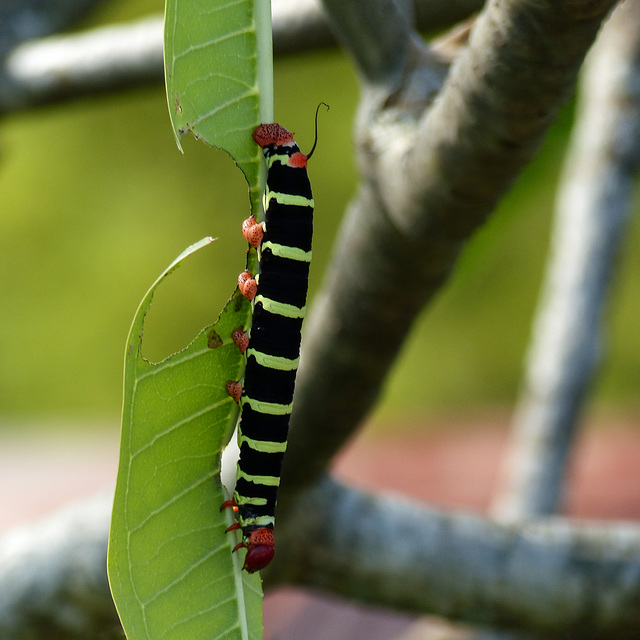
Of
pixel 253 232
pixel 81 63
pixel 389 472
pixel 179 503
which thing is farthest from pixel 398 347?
pixel 389 472

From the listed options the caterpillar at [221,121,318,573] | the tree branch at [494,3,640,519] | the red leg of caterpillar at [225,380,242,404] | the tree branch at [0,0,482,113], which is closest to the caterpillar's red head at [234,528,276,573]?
the caterpillar at [221,121,318,573]

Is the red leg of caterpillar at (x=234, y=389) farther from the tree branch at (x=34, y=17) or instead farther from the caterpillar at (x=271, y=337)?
the tree branch at (x=34, y=17)

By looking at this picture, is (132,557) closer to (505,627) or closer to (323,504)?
(323,504)

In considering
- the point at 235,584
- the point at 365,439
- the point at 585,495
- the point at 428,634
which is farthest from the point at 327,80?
the point at 235,584

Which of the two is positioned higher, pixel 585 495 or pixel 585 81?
pixel 585 81

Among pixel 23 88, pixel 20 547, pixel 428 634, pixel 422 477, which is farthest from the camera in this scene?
pixel 422 477

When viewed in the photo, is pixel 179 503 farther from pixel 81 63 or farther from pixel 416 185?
pixel 81 63

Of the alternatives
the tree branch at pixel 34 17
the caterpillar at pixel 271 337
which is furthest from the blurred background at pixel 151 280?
the caterpillar at pixel 271 337

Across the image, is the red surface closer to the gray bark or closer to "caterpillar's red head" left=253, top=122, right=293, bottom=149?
the gray bark
